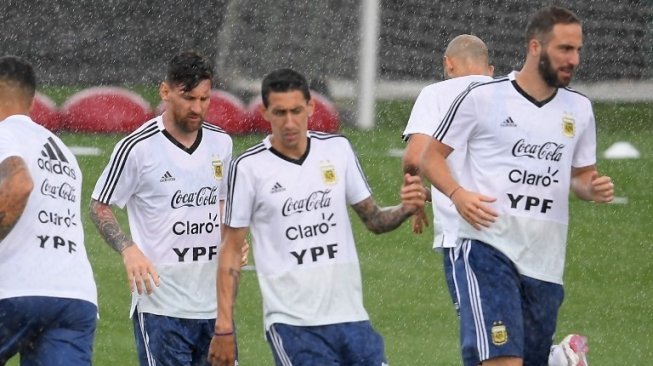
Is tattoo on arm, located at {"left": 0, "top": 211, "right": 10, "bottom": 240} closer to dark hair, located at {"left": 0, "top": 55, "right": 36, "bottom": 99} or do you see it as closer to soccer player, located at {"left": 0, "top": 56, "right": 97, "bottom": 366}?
soccer player, located at {"left": 0, "top": 56, "right": 97, "bottom": 366}

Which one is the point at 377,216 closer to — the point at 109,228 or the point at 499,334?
the point at 499,334

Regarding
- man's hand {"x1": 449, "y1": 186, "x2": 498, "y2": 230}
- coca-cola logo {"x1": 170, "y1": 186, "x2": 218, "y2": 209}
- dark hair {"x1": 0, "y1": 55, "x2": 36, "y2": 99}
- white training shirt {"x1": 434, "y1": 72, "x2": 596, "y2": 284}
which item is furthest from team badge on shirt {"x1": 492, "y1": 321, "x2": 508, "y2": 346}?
dark hair {"x1": 0, "y1": 55, "x2": 36, "y2": 99}

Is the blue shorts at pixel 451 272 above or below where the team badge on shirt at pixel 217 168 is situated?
below

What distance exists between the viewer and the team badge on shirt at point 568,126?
8.23 metres

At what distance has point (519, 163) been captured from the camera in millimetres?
8141

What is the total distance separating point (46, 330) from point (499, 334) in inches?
90.3

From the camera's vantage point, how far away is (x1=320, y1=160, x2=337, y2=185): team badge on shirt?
761 cm

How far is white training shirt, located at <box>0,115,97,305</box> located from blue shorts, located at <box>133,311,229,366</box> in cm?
91

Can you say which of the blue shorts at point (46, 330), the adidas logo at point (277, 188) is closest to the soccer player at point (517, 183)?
the adidas logo at point (277, 188)

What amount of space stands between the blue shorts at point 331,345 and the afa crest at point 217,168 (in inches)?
49.3

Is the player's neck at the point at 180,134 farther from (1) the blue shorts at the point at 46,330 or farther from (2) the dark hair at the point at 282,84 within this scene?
(1) the blue shorts at the point at 46,330

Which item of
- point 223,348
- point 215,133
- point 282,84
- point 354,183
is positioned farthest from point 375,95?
point 223,348

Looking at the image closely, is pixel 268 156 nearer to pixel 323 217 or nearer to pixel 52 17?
pixel 323 217

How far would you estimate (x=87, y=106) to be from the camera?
19891 mm
